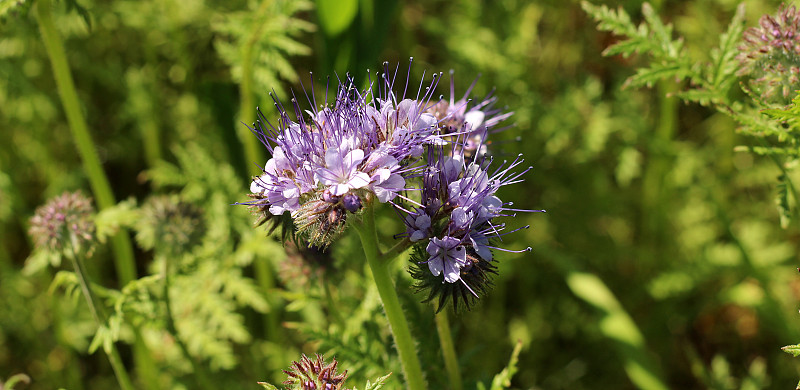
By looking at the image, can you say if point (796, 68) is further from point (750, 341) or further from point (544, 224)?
point (750, 341)

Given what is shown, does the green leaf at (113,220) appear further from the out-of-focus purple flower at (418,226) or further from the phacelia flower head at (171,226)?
the out-of-focus purple flower at (418,226)

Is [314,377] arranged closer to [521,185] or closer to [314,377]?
[314,377]

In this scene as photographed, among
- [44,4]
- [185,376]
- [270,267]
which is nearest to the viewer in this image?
[44,4]

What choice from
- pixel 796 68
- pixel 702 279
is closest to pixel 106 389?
pixel 702 279

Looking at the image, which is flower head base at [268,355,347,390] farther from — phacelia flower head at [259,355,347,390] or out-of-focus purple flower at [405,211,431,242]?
out-of-focus purple flower at [405,211,431,242]

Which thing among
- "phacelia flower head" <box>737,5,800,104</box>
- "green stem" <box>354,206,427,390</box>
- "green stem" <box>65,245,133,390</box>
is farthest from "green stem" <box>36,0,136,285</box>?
"phacelia flower head" <box>737,5,800,104</box>

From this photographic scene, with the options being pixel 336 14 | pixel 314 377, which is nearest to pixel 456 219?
pixel 314 377

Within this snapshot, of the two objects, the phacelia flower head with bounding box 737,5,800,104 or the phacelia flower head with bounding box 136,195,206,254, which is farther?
the phacelia flower head with bounding box 136,195,206,254
